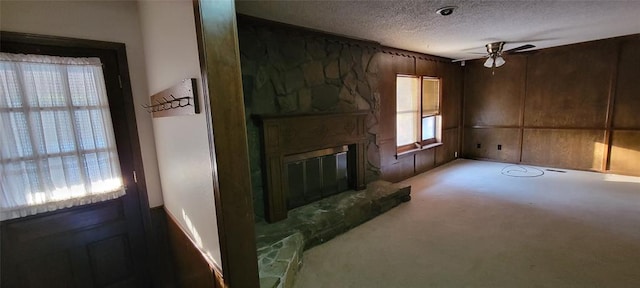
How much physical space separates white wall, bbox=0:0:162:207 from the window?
3.60m

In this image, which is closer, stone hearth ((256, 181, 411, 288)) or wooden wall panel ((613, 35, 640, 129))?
stone hearth ((256, 181, 411, 288))

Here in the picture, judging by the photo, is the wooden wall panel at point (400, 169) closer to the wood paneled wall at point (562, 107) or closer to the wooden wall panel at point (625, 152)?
the wood paneled wall at point (562, 107)

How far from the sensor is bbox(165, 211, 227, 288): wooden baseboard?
4.74 feet

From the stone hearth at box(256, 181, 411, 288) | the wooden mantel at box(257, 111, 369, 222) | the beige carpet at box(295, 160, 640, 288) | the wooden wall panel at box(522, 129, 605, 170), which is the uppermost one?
the wooden mantel at box(257, 111, 369, 222)

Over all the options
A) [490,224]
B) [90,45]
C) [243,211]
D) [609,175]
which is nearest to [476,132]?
[609,175]

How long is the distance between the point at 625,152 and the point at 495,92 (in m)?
2.17

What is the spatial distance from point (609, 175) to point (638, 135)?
736 millimetres

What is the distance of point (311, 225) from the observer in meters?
2.69

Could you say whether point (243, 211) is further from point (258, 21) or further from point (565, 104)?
point (565, 104)

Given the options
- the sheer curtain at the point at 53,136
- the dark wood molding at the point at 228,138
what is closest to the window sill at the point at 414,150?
the dark wood molding at the point at 228,138

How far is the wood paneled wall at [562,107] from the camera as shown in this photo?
14.2 ft

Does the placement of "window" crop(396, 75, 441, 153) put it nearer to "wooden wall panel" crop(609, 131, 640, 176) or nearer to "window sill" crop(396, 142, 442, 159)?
"window sill" crop(396, 142, 442, 159)

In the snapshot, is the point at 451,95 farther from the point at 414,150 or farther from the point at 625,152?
the point at 625,152

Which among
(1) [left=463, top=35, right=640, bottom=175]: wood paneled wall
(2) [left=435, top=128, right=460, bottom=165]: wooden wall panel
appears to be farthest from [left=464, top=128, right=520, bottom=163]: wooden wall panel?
(2) [left=435, top=128, right=460, bottom=165]: wooden wall panel
